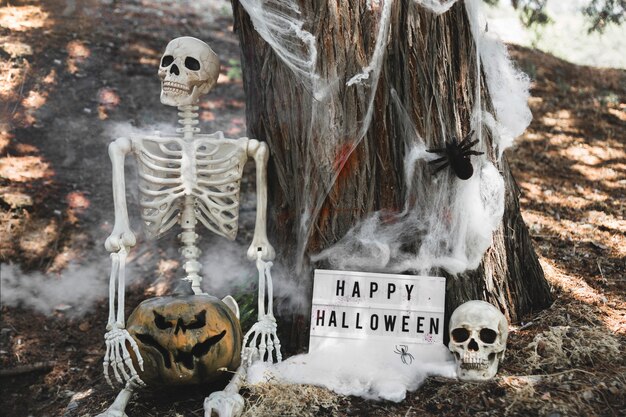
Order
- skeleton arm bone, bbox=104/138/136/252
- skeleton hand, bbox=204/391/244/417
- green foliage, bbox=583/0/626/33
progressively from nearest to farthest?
skeleton hand, bbox=204/391/244/417
skeleton arm bone, bbox=104/138/136/252
green foliage, bbox=583/0/626/33

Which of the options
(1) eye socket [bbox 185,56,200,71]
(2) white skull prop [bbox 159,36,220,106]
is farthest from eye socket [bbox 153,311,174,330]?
(1) eye socket [bbox 185,56,200,71]

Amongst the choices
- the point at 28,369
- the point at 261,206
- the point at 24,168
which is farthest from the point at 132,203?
the point at 261,206

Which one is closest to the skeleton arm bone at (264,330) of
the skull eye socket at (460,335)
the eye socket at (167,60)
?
the skull eye socket at (460,335)

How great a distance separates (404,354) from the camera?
3262 mm

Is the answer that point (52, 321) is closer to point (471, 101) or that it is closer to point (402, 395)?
point (402, 395)

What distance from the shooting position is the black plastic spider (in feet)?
10.8

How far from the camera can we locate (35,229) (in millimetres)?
Answer: 5168

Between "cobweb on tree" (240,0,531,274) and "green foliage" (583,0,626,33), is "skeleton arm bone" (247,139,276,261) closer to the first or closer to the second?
"cobweb on tree" (240,0,531,274)

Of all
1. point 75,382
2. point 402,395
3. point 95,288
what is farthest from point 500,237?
point 95,288

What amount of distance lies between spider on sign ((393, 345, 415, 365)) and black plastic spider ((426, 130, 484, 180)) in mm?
843

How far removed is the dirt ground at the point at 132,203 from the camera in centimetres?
308

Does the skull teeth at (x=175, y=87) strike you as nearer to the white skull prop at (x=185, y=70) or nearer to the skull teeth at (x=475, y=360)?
the white skull prop at (x=185, y=70)

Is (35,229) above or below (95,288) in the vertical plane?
above

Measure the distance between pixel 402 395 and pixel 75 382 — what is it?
213 cm
